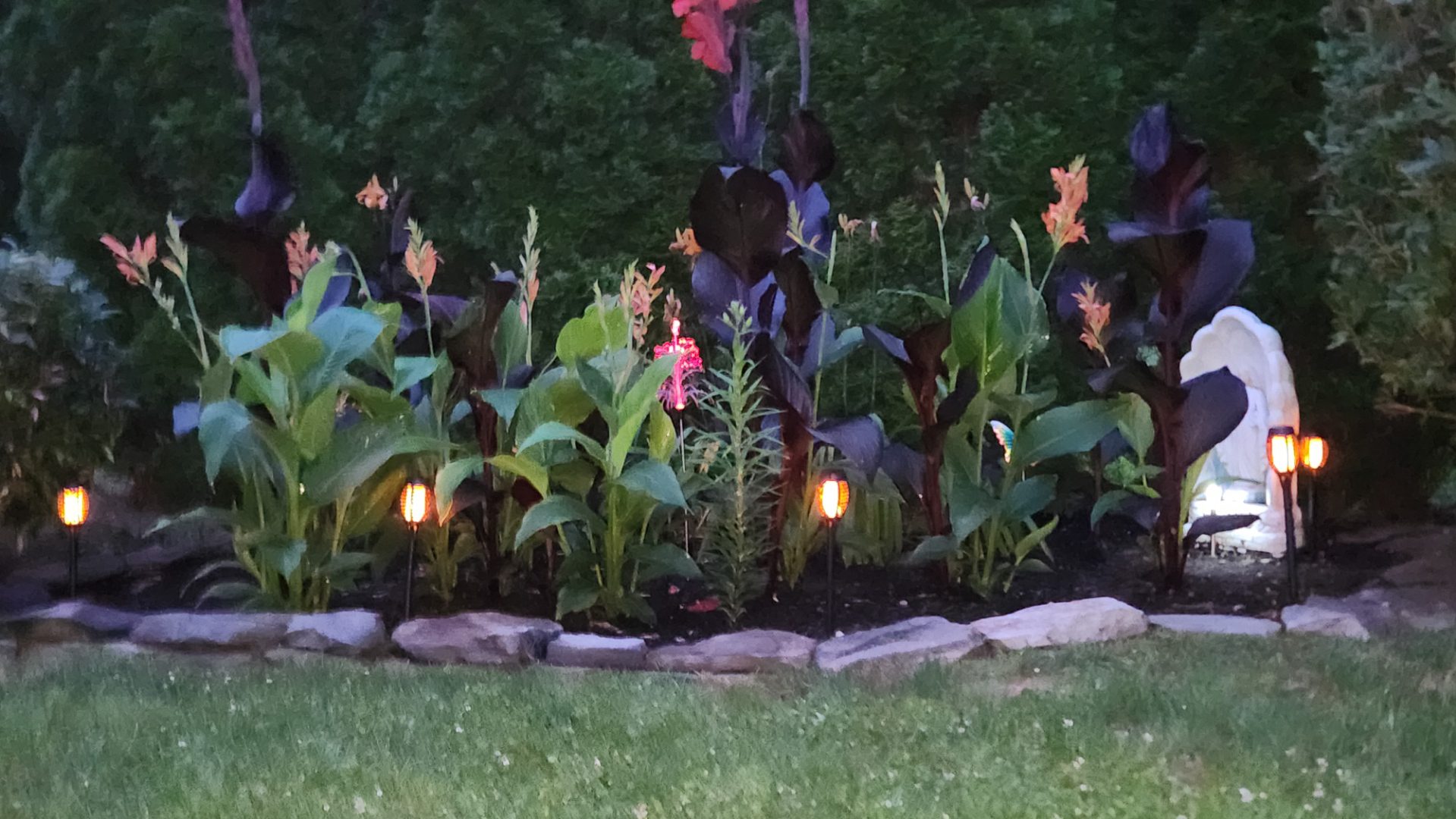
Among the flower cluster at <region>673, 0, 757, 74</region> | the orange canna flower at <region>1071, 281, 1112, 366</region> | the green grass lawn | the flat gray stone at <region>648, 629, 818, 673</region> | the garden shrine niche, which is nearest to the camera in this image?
the green grass lawn

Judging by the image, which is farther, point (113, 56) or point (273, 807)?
point (113, 56)

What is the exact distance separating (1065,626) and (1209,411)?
78cm

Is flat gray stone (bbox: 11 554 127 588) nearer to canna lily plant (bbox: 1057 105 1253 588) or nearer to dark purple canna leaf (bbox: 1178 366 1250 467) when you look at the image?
canna lily plant (bbox: 1057 105 1253 588)

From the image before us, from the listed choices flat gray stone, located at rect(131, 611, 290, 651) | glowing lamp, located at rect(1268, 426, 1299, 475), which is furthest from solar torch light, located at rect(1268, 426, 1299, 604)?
flat gray stone, located at rect(131, 611, 290, 651)

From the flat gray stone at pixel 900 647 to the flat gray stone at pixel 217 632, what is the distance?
146 cm

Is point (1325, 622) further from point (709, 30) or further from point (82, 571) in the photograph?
point (82, 571)

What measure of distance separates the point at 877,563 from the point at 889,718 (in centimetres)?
143

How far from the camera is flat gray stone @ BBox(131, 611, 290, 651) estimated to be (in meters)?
2.97

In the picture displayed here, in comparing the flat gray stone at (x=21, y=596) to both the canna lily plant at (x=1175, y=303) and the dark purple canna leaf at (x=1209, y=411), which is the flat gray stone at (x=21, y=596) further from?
the dark purple canna leaf at (x=1209, y=411)

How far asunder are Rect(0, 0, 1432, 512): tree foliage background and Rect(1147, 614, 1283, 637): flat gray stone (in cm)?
147

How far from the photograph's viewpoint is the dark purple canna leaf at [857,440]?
3.05 m

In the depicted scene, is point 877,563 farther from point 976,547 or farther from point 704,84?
point 704,84

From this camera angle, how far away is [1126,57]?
14.0 feet

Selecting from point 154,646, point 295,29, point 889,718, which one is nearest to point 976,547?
A: point 889,718
